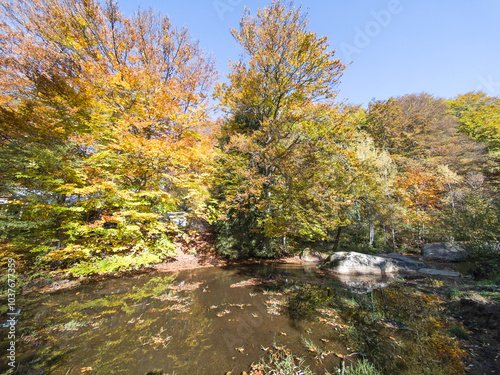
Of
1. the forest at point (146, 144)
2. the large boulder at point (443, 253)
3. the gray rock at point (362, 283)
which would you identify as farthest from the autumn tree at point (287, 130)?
the large boulder at point (443, 253)

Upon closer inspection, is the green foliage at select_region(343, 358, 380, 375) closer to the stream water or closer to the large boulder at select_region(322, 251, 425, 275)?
the stream water

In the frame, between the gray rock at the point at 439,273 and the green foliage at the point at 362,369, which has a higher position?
the green foliage at the point at 362,369

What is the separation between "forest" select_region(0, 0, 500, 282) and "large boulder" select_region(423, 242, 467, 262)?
14.6ft

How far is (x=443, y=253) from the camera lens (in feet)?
42.0

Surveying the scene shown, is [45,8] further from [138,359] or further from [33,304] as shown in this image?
[138,359]

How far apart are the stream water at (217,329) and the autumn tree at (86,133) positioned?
1830 millimetres

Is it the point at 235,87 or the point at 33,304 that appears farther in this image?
the point at 235,87

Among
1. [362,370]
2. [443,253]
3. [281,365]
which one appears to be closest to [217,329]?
[281,365]

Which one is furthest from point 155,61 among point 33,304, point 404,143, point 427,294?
point 404,143

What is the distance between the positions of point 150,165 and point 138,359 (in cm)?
588

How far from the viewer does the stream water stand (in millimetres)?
3023

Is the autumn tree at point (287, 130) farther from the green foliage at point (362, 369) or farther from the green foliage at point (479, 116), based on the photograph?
the green foliage at point (479, 116)

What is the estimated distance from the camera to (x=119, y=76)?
685 cm

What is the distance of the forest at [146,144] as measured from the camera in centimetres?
618
